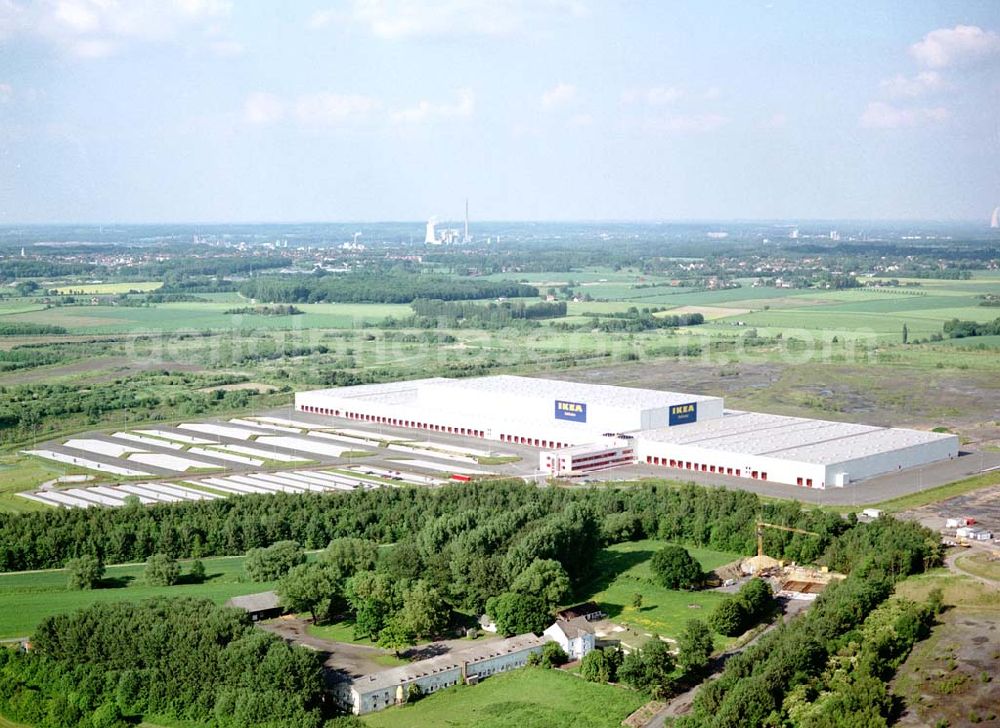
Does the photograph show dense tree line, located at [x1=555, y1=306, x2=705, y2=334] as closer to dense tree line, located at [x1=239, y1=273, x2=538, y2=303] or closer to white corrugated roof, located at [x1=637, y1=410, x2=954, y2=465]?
dense tree line, located at [x1=239, y1=273, x2=538, y2=303]

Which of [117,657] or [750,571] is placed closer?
Answer: [117,657]

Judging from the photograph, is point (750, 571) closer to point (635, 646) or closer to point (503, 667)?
point (635, 646)

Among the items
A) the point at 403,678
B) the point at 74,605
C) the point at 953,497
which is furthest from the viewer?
the point at 953,497

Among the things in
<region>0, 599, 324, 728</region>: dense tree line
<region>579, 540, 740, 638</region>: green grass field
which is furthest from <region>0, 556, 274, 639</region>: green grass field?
<region>579, 540, 740, 638</region>: green grass field

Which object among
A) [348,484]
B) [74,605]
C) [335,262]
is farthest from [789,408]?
[335,262]

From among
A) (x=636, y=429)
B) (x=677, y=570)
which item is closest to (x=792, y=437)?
(x=636, y=429)

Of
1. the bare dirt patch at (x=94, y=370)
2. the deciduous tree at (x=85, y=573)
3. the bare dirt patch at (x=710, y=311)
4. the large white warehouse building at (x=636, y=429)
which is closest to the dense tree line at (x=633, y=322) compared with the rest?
the bare dirt patch at (x=710, y=311)
